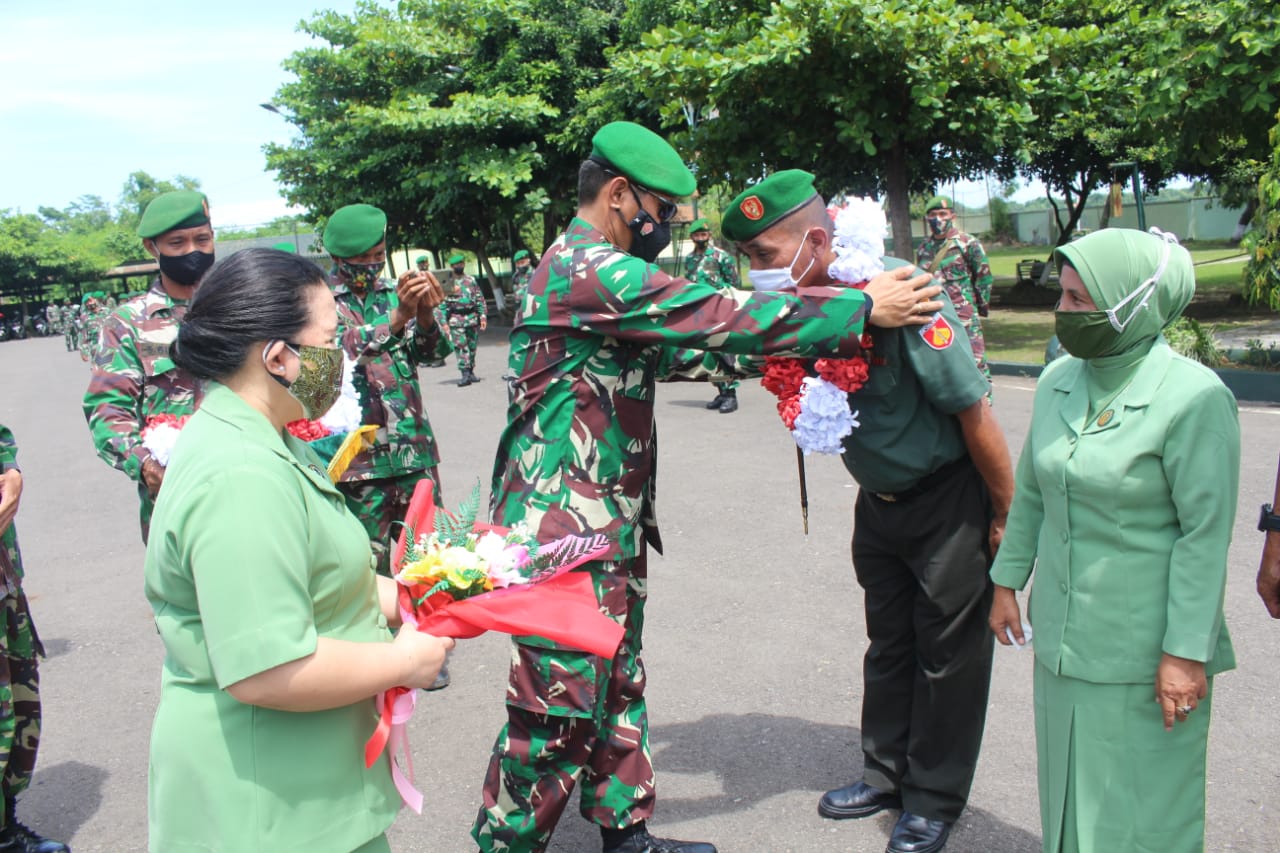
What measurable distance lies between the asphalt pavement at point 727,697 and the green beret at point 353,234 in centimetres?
212

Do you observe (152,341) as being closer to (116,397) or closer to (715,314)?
(116,397)

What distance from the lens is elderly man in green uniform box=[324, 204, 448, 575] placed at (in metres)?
4.63

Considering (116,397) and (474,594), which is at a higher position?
(116,397)

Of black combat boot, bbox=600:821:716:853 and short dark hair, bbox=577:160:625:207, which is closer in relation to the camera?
short dark hair, bbox=577:160:625:207

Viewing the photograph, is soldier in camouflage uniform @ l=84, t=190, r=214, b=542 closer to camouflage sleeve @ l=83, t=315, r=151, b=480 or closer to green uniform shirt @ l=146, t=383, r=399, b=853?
camouflage sleeve @ l=83, t=315, r=151, b=480

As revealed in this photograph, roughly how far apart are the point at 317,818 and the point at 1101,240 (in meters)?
2.20

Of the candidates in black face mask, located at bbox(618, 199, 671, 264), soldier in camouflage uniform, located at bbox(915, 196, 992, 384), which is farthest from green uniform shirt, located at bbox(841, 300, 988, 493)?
soldier in camouflage uniform, located at bbox(915, 196, 992, 384)

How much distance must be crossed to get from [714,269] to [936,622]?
9.67m

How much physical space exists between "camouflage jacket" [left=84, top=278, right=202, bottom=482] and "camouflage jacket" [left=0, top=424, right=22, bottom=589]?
35 centimetres

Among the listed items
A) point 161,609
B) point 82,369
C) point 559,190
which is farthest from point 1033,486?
point 82,369

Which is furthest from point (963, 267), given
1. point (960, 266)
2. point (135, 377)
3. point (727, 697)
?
point (135, 377)

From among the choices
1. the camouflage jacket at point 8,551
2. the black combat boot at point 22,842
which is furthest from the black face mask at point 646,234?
the black combat boot at point 22,842

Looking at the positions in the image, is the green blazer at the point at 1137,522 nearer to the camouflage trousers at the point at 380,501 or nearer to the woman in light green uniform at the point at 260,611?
the woman in light green uniform at the point at 260,611

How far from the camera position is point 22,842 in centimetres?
351
